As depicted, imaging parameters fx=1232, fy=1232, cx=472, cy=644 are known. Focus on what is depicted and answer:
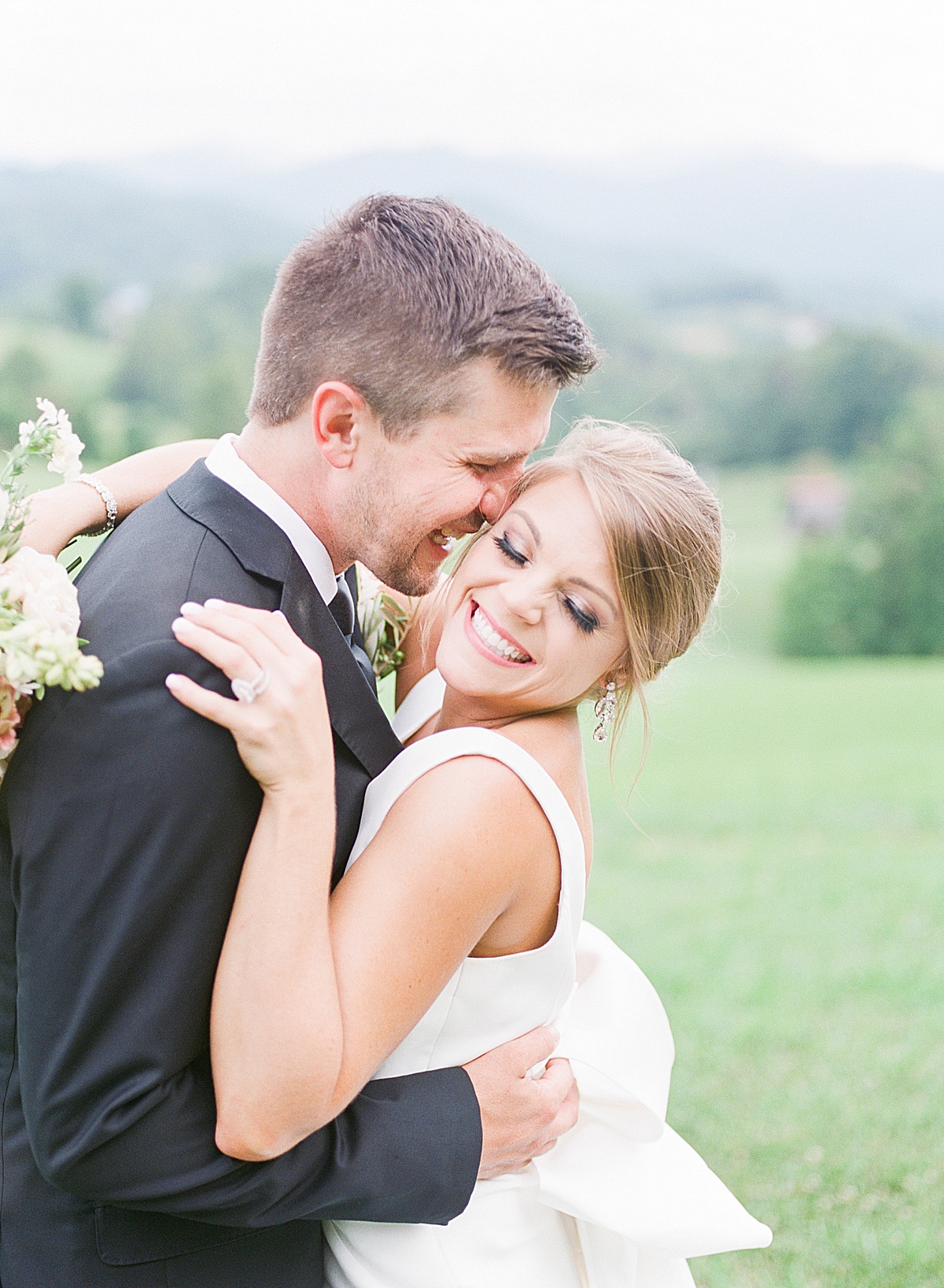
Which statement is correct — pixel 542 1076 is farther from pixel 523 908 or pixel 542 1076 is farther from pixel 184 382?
pixel 184 382

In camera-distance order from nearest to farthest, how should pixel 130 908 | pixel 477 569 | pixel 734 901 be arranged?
pixel 130 908, pixel 477 569, pixel 734 901

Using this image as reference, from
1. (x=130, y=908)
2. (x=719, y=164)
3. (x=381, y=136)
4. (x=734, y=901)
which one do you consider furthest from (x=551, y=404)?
(x=719, y=164)

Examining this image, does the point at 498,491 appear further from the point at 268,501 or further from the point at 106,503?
the point at 106,503

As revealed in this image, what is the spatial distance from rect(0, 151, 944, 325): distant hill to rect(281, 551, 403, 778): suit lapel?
288 ft

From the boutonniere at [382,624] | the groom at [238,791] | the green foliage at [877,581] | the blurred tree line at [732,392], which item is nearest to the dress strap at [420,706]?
the boutonniere at [382,624]

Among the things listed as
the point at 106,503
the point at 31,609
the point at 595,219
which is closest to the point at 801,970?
the point at 106,503

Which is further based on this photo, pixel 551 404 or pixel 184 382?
pixel 184 382

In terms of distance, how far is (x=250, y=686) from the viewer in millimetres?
1896

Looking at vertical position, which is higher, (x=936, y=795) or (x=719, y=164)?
(x=719, y=164)

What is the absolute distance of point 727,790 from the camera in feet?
46.8

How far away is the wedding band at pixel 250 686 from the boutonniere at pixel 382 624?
1.33 meters

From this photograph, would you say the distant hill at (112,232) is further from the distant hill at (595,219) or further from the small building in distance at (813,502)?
the small building in distance at (813,502)

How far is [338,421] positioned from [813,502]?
7314cm

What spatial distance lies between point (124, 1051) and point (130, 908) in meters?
0.23
